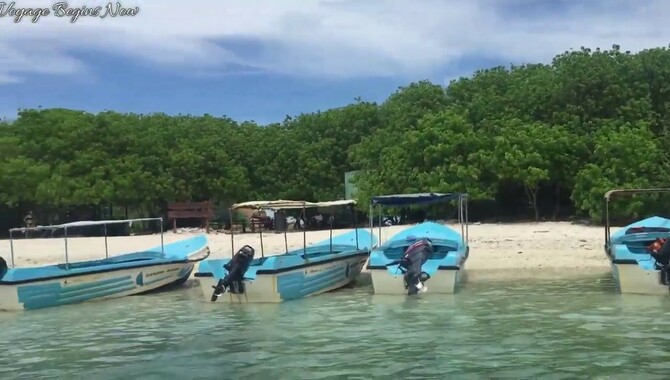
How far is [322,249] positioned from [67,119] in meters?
23.0

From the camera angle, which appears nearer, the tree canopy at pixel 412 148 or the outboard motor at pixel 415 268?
the outboard motor at pixel 415 268

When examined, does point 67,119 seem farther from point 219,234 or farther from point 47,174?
point 219,234

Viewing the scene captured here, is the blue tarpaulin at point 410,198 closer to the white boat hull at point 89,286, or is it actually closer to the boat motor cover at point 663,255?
the boat motor cover at point 663,255

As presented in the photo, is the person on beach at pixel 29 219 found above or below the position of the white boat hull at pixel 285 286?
above

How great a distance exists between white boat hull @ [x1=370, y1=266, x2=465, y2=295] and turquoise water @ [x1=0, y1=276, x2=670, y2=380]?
0.97ft

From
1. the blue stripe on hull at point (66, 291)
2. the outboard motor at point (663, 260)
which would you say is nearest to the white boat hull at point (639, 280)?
the outboard motor at point (663, 260)

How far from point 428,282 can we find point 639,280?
394 centimetres

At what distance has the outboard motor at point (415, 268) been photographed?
15.3 meters

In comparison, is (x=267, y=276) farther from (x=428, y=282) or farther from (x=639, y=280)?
(x=639, y=280)

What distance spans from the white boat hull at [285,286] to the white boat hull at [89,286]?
2.40 m

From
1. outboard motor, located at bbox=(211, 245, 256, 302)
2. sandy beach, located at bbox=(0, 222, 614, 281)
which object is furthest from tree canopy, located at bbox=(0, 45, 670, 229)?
outboard motor, located at bbox=(211, 245, 256, 302)

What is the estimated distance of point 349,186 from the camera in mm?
36625

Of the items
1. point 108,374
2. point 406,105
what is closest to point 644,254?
point 108,374

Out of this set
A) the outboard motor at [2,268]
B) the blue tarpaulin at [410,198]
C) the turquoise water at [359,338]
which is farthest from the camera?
the blue tarpaulin at [410,198]
